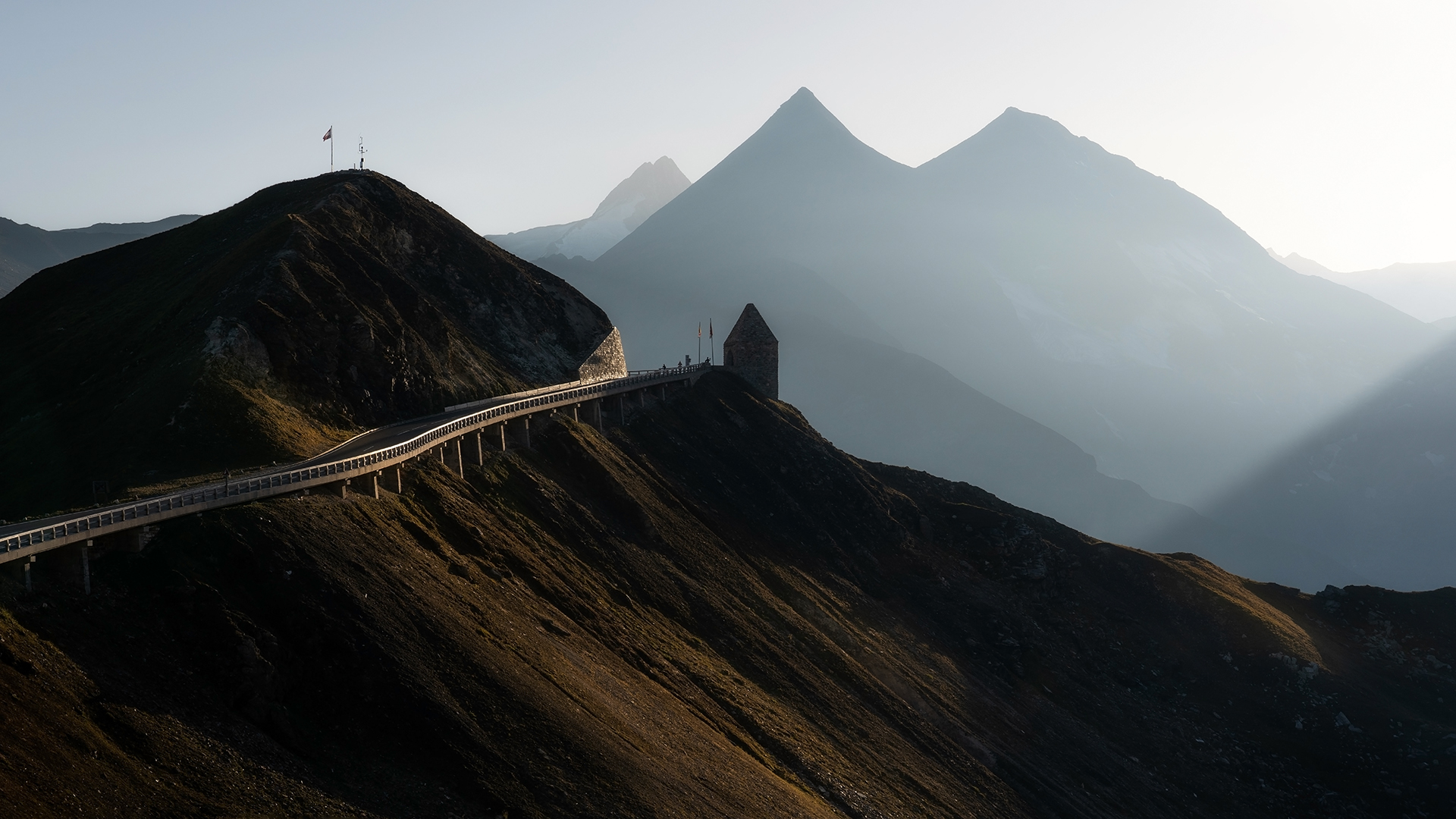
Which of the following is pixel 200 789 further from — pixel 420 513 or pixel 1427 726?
pixel 1427 726

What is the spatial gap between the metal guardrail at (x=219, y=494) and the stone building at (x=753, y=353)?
4496 centimetres

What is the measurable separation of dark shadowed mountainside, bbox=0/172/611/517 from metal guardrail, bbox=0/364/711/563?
3.98m

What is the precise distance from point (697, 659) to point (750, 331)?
59.0 meters

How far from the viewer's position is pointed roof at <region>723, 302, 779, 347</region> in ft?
346

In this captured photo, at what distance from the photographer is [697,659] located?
50.5 metres

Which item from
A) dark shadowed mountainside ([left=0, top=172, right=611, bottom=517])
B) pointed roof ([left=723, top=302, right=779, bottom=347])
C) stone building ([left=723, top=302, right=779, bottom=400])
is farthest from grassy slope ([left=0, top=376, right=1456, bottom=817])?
dark shadowed mountainside ([left=0, top=172, right=611, bottom=517])

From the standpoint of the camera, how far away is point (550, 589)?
152ft

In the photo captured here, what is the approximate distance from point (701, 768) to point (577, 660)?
21.4 feet

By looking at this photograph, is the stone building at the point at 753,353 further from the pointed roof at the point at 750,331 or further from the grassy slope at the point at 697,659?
the grassy slope at the point at 697,659

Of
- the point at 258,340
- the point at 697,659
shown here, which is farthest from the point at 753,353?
the point at 697,659

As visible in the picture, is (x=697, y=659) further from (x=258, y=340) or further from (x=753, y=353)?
(x=753, y=353)

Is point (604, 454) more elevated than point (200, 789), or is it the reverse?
point (604, 454)

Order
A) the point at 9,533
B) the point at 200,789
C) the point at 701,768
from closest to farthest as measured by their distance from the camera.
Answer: the point at 200,789
the point at 9,533
the point at 701,768

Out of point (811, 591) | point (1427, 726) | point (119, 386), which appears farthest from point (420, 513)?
point (1427, 726)
